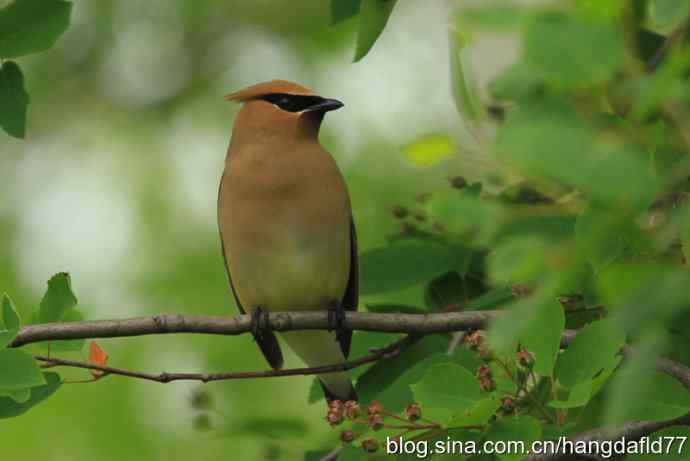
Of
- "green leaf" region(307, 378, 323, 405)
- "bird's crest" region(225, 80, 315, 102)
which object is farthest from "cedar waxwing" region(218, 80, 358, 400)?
"green leaf" region(307, 378, 323, 405)

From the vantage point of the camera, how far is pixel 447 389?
8.73 ft

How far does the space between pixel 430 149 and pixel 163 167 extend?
7.60 m

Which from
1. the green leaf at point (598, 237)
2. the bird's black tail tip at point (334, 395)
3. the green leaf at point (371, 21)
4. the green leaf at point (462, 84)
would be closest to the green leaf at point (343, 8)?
the green leaf at point (371, 21)

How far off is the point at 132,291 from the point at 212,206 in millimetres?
988

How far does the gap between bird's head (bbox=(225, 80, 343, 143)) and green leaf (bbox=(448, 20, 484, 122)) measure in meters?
2.03

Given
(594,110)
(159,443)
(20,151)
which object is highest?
(594,110)

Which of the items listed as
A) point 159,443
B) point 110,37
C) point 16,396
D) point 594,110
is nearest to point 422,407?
point 16,396

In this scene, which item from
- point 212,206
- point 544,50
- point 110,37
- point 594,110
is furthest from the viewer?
point 110,37

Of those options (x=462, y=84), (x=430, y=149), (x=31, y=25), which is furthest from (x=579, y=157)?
(x=31, y=25)

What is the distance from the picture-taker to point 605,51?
130cm

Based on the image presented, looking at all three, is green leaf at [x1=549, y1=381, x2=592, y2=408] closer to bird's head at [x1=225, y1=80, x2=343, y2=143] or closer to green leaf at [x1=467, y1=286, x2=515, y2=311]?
green leaf at [x1=467, y1=286, x2=515, y2=311]

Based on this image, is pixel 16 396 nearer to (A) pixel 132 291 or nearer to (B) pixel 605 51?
(B) pixel 605 51

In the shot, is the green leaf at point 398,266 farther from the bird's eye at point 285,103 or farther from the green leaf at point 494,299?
the bird's eye at point 285,103

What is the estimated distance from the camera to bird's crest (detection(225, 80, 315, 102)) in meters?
4.78
